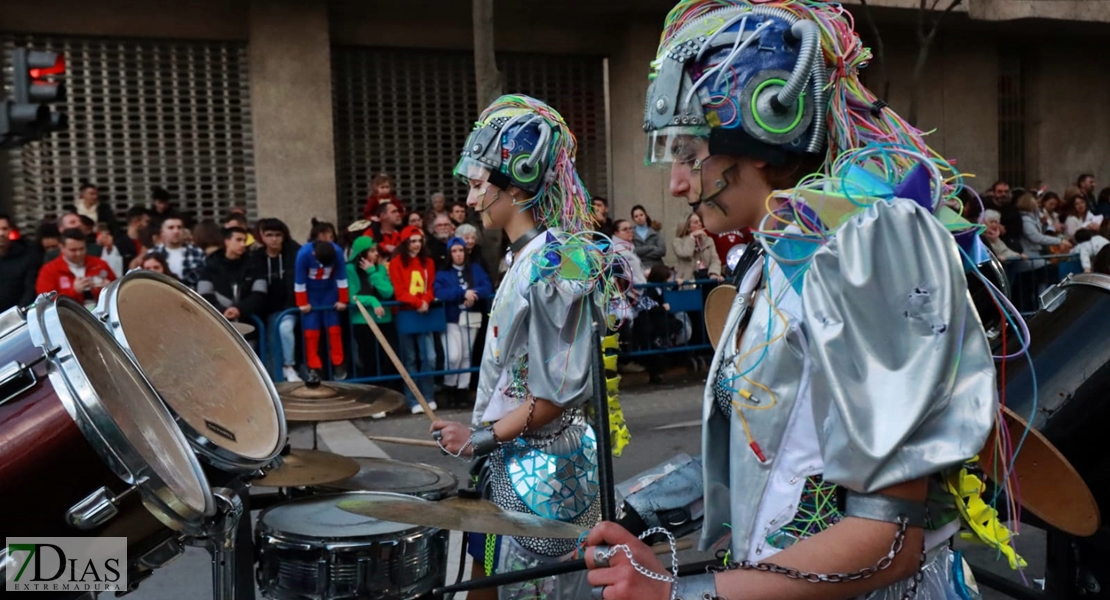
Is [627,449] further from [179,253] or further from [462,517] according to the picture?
[462,517]

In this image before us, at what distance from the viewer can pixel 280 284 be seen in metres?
9.12

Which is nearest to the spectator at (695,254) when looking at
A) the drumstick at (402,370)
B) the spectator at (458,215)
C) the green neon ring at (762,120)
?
the spectator at (458,215)

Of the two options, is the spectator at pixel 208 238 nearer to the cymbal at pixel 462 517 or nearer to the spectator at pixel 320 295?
the spectator at pixel 320 295

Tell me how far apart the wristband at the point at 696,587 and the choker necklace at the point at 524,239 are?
201 cm

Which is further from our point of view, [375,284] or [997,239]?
[997,239]

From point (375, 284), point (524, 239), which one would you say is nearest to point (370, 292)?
point (375, 284)

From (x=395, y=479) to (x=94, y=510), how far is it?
1771 millimetres

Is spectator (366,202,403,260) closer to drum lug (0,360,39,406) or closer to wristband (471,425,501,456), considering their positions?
wristband (471,425,501,456)

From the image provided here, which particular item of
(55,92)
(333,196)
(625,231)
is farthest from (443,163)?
(55,92)

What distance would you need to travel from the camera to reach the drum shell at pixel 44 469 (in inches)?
89.0

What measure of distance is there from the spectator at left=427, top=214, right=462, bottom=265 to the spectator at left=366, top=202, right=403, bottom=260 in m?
0.34

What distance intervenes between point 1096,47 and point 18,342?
2125 centimetres

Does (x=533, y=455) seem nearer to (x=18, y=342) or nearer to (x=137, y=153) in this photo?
(x=18, y=342)

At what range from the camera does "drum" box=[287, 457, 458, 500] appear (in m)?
3.80
